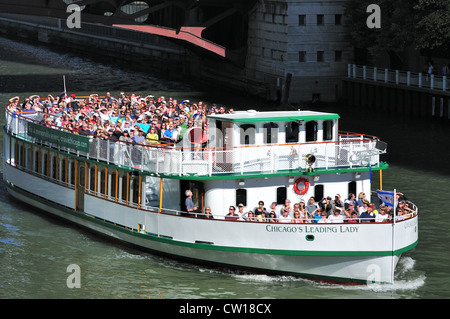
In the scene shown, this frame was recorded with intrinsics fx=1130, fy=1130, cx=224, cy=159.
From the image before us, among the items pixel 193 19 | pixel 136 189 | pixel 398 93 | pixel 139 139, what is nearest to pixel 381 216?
pixel 136 189

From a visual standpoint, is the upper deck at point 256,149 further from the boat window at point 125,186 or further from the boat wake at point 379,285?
the boat wake at point 379,285

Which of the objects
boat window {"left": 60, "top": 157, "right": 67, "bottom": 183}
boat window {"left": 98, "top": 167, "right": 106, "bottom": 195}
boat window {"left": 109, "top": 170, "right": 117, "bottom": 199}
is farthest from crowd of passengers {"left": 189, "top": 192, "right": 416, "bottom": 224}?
boat window {"left": 60, "top": 157, "right": 67, "bottom": 183}

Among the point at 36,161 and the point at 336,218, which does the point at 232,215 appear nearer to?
the point at 336,218

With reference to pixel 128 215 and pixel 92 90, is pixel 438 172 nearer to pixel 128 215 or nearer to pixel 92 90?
pixel 128 215

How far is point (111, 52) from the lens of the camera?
103 m

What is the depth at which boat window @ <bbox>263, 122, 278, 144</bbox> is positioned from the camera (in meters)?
34.6

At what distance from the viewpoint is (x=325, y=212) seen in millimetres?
33188

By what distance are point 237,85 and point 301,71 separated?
7044mm

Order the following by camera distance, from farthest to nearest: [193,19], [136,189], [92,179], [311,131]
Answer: [193,19] → [92,179] → [136,189] → [311,131]

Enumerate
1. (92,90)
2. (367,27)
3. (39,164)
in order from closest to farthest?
1. (39,164)
2. (367,27)
3. (92,90)

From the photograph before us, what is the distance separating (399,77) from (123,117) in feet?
107

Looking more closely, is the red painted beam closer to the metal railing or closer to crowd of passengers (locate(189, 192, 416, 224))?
the metal railing

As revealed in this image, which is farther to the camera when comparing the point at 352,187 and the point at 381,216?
the point at 352,187
